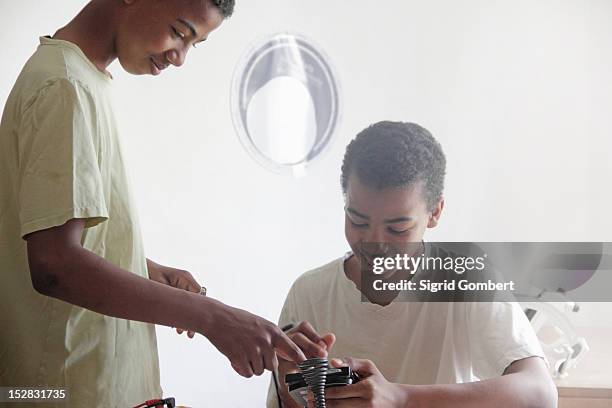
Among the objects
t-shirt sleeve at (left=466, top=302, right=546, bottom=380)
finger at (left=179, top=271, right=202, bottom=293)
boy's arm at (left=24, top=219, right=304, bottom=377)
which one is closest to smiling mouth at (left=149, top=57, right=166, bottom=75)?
boy's arm at (left=24, top=219, right=304, bottom=377)

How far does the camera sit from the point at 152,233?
106 inches

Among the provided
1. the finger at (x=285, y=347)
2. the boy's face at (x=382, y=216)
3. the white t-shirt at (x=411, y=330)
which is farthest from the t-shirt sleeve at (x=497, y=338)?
the finger at (x=285, y=347)

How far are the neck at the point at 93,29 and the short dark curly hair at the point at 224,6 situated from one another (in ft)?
0.44

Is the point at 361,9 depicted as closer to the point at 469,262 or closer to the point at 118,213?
the point at 469,262

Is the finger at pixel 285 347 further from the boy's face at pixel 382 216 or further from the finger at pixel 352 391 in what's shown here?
the boy's face at pixel 382 216

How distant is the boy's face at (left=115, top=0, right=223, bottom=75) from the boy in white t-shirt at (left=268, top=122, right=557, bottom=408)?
1.35ft

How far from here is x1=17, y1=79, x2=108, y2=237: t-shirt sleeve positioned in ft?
2.83

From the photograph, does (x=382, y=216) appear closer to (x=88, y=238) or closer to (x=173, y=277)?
(x=173, y=277)

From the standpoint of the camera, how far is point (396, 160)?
51.3 inches

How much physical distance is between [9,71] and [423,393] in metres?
1.87

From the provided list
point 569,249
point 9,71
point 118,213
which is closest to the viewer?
point 118,213

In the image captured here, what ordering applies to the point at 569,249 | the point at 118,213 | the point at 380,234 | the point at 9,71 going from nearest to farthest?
1. the point at 118,213
2. the point at 380,234
3. the point at 9,71
4. the point at 569,249

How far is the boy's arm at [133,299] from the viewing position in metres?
0.86

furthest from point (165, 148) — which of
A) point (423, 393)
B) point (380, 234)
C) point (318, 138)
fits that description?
point (423, 393)
